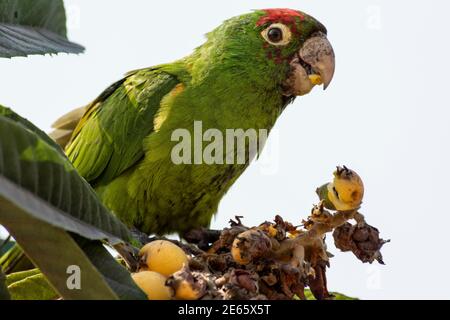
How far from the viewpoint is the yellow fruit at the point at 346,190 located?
1.87 m

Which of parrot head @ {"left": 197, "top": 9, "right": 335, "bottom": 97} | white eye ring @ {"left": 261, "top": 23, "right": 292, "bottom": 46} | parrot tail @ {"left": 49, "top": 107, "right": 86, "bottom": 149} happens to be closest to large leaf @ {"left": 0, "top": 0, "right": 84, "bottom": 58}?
parrot head @ {"left": 197, "top": 9, "right": 335, "bottom": 97}

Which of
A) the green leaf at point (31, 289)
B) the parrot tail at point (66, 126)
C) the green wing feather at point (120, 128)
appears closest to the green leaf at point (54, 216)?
the green leaf at point (31, 289)

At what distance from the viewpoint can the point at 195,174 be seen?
3486 mm

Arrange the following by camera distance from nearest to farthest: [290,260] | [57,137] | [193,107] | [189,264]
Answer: [189,264]
[290,260]
[193,107]
[57,137]

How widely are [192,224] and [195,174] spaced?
0.33 meters

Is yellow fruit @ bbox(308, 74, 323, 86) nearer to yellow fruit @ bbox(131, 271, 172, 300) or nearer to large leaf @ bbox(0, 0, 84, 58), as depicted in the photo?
large leaf @ bbox(0, 0, 84, 58)

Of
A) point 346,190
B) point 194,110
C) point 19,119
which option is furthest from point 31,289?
point 194,110

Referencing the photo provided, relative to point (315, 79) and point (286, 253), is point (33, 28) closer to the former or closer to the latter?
point (286, 253)

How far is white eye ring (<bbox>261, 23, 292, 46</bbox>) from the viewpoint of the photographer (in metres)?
3.69

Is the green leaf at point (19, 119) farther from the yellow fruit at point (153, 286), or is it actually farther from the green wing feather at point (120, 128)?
the green wing feather at point (120, 128)

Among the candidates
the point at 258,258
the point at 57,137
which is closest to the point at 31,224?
the point at 258,258

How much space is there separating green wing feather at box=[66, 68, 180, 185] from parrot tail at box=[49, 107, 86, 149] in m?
0.10

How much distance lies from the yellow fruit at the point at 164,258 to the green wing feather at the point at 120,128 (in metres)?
1.79

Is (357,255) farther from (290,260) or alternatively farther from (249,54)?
(249,54)
